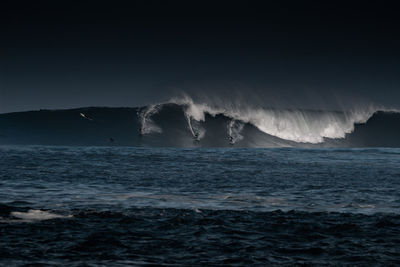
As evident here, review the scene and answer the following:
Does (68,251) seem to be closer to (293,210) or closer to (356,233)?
(356,233)

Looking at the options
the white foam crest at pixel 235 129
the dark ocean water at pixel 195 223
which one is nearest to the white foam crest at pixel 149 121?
the white foam crest at pixel 235 129

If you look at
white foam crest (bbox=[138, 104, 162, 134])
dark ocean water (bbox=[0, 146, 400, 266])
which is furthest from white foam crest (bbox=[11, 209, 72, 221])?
white foam crest (bbox=[138, 104, 162, 134])

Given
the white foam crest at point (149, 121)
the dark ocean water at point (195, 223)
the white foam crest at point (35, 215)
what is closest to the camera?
the dark ocean water at point (195, 223)

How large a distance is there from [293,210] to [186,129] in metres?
52.1

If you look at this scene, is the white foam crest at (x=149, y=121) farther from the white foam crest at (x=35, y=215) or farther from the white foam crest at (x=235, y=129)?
the white foam crest at (x=35, y=215)

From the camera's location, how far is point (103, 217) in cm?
1279

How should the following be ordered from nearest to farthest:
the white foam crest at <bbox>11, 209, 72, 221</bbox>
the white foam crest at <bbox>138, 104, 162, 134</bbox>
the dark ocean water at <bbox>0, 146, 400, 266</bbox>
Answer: the dark ocean water at <bbox>0, 146, 400, 266</bbox>
the white foam crest at <bbox>11, 209, 72, 221</bbox>
the white foam crest at <bbox>138, 104, 162, 134</bbox>

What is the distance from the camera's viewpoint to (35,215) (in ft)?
41.9

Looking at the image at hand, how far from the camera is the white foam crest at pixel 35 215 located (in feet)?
40.5

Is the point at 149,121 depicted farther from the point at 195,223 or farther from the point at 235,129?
the point at 195,223

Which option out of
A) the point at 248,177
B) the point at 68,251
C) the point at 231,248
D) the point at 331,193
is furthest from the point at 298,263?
the point at 248,177

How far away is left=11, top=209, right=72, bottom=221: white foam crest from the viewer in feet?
40.5

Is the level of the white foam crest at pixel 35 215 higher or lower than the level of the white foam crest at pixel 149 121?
lower

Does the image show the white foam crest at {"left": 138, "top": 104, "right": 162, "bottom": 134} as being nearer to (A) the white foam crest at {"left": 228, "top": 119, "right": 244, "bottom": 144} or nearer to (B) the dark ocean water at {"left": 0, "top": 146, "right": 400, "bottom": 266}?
(A) the white foam crest at {"left": 228, "top": 119, "right": 244, "bottom": 144}
